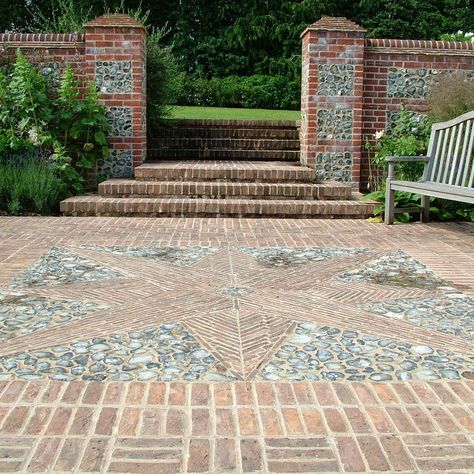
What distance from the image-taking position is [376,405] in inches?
103

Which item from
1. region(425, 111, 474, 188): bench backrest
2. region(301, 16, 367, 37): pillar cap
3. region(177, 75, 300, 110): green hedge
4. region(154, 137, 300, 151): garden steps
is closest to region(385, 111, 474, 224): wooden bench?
region(425, 111, 474, 188): bench backrest

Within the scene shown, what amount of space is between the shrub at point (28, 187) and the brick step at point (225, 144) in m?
2.61

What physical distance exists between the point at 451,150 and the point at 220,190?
2902 mm

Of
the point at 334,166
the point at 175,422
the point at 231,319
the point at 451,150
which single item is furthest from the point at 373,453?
the point at 334,166

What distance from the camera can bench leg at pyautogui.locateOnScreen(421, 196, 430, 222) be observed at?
7.51m

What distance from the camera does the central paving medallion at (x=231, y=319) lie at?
9.90 ft

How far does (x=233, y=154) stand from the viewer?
10.3 metres

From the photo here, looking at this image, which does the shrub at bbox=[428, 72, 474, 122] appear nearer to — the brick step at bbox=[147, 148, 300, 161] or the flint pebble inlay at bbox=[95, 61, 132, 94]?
the brick step at bbox=[147, 148, 300, 161]

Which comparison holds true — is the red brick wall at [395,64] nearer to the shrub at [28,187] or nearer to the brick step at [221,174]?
the brick step at [221,174]

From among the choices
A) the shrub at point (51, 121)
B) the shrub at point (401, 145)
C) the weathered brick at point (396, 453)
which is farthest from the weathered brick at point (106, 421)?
the shrub at point (401, 145)

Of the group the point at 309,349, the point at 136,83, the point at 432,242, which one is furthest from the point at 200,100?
the point at 309,349

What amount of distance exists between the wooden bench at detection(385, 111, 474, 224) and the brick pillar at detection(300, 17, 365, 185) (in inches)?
59.7

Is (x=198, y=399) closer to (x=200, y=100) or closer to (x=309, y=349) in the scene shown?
(x=309, y=349)

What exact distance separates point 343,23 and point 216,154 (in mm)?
2849
